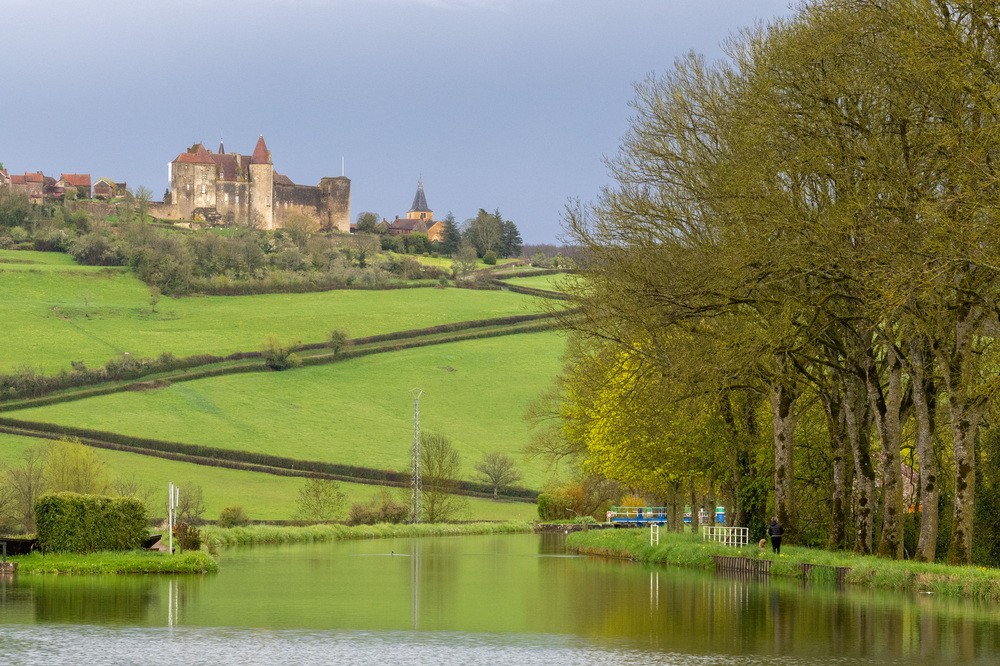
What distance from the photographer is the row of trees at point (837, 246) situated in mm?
33656

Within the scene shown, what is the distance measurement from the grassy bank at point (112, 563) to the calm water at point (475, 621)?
114 cm

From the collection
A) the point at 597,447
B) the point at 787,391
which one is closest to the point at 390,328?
the point at 597,447

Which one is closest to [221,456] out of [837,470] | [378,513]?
[378,513]

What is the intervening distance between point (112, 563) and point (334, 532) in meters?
36.4

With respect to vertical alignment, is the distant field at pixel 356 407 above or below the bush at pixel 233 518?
above

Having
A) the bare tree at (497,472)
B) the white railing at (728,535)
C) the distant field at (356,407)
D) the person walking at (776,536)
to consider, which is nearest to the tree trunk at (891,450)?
the person walking at (776,536)

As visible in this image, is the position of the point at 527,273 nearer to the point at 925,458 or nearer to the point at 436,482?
the point at 436,482

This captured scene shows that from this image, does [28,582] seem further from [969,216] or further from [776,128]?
[969,216]

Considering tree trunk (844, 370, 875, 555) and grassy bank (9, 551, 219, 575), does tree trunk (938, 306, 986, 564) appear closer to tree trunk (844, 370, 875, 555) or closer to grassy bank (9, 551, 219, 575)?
tree trunk (844, 370, 875, 555)

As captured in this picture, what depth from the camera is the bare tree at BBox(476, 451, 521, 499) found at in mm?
107812

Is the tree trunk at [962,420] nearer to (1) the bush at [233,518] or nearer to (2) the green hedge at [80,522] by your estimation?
(2) the green hedge at [80,522]

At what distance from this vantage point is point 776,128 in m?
37.3

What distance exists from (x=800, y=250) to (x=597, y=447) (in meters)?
22.5

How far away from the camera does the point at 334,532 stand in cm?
7744
